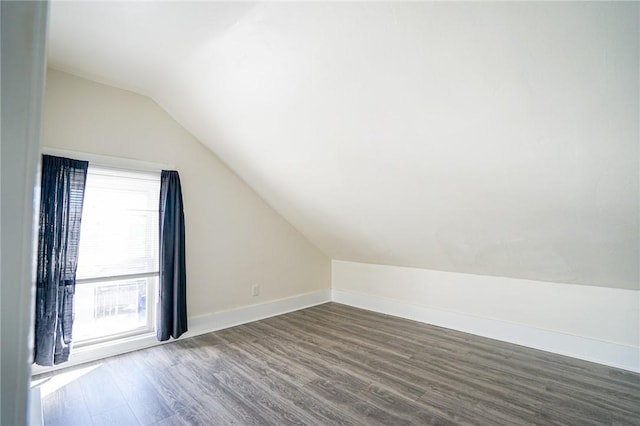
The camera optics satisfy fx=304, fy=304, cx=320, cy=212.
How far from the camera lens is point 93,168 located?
2.72 meters

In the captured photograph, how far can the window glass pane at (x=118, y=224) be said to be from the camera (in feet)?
8.90

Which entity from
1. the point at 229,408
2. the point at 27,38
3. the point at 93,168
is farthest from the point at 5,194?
the point at 93,168

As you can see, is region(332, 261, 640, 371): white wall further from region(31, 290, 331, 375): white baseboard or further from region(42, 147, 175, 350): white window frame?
region(42, 147, 175, 350): white window frame

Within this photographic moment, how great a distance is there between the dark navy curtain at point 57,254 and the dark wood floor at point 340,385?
273 millimetres

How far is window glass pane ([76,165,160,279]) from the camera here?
2713 millimetres

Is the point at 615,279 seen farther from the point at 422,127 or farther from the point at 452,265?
the point at 422,127

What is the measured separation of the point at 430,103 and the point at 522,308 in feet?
8.18

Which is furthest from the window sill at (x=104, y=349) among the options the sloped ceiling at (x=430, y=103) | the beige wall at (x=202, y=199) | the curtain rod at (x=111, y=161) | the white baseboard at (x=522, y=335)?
the white baseboard at (x=522, y=335)

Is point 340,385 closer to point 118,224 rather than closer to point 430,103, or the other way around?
point 430,103

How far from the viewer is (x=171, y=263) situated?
3.06 meters

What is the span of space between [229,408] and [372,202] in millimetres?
2130

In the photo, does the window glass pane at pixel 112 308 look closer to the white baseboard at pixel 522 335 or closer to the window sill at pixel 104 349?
the window sill at pixel 104 349

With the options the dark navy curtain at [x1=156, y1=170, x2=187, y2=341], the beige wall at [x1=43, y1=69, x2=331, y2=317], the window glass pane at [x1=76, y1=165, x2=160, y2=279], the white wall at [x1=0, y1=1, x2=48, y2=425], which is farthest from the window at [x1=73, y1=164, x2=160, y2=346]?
the white wall at [x1=0, y1=1, x2=48, y2=425]

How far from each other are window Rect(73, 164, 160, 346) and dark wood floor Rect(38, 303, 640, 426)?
36 centimetres
